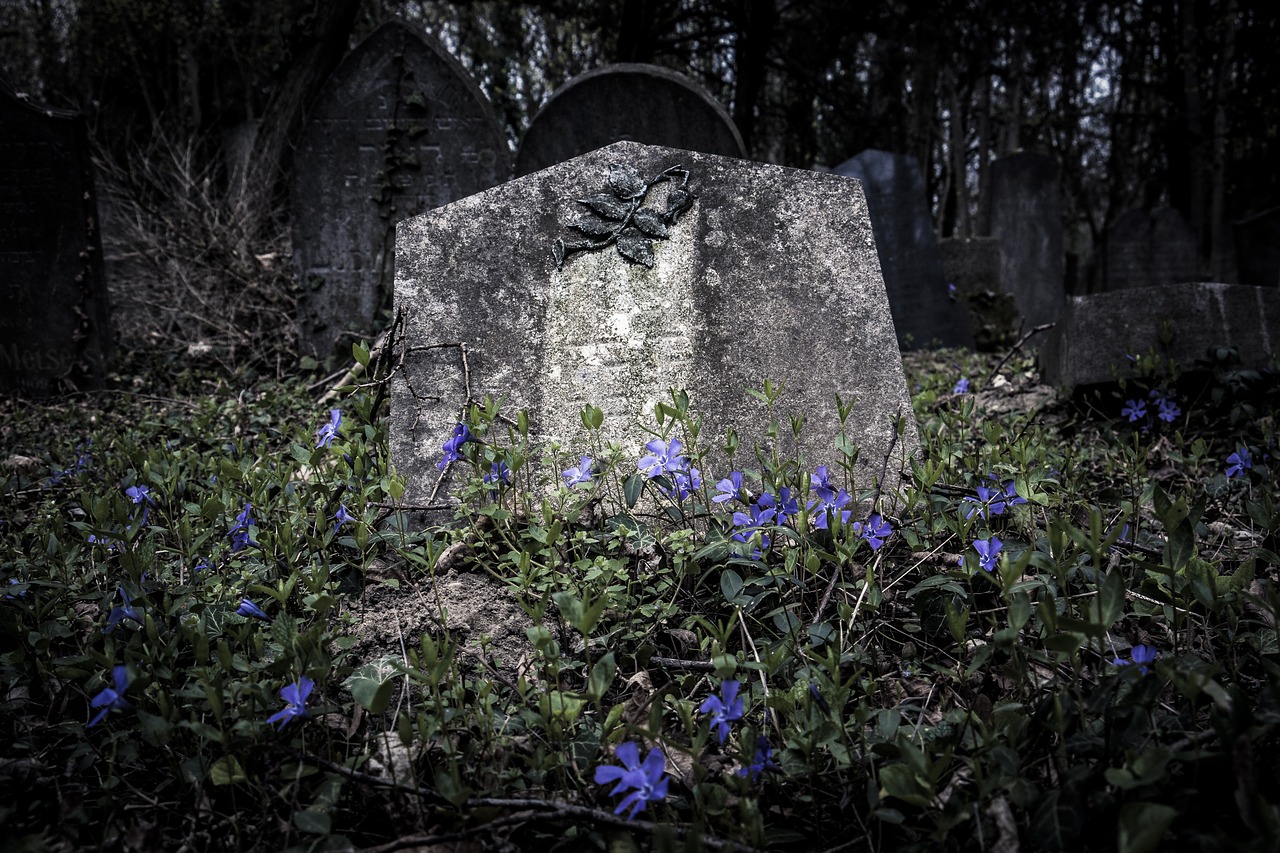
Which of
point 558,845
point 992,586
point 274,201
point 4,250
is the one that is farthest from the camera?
point 274,201

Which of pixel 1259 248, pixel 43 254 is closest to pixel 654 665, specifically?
pixel 43 254

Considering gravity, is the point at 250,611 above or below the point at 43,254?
below

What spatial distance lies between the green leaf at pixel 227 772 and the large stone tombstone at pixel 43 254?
208 inches

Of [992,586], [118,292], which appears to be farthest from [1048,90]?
[992,586]

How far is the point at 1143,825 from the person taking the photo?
98 cm

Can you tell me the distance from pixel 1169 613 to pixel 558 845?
1.20 metres

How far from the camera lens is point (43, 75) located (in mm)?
17859

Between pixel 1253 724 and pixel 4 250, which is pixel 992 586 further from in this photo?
pixel 4 250

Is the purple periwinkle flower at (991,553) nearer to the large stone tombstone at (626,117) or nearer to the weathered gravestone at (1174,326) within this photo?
the weathered gravestone at (1174,326)

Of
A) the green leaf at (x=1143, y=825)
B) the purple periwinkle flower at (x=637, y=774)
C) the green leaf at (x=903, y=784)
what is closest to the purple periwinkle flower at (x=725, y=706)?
the purple periwinkle flower at (x=637, y=774)

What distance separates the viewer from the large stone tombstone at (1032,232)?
9.85m

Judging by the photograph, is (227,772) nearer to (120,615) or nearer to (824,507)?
(120,615)

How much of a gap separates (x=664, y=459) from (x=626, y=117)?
4.48 metres

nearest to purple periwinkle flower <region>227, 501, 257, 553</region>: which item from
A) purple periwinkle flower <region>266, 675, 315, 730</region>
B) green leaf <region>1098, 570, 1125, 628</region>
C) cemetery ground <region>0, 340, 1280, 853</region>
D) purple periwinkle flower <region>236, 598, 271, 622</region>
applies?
cemetery ground <region>0, 340, 1280, 853</region>
